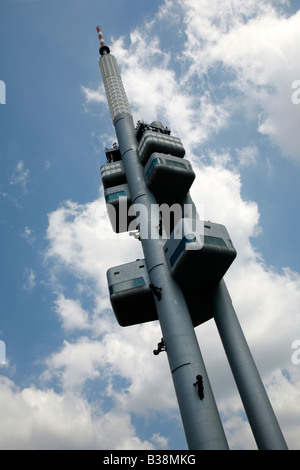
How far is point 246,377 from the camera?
3944cm

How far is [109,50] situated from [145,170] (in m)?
47.5

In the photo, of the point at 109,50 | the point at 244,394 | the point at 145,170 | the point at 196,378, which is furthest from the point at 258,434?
the point at 109,50

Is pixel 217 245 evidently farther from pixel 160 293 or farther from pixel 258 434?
pixel 258 434

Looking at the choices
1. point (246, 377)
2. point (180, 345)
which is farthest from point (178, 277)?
point (246, 377)

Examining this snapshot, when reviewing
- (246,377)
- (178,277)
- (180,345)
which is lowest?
(246,377)

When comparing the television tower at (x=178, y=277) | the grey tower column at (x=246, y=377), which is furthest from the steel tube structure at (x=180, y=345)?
the grey tower column at (x=246, y=377)

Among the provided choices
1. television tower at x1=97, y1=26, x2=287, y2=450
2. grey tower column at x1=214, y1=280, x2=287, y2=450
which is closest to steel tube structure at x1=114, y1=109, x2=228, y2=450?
television tower at x1=97, y1=26, x2=287, y2=450

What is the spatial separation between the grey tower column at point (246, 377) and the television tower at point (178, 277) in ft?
→ 0.32

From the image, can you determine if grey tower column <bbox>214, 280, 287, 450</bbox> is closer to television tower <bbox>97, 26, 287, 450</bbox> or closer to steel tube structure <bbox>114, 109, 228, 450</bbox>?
television tower <bbox>97, 26, 287, 450</bbox>

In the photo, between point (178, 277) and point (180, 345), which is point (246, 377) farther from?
point (178, 277)

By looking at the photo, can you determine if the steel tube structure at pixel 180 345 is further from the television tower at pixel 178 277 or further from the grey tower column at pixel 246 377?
the grey tower column at pixel 246 377

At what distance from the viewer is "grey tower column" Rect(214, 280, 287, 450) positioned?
117ft

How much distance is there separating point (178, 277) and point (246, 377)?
551 inches

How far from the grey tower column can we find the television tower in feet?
0.32
